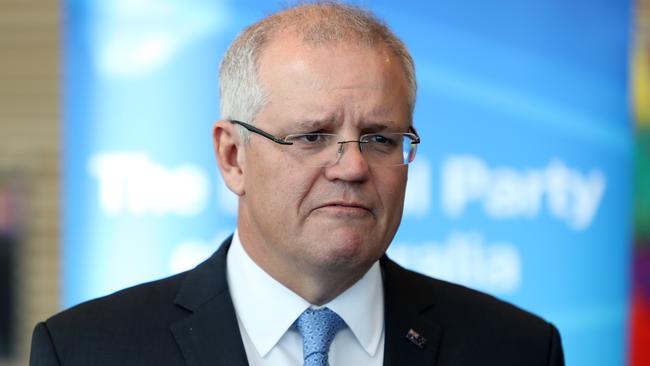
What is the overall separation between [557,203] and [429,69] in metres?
0.71

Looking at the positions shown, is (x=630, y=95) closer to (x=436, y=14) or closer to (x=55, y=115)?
(x=436, y=14)

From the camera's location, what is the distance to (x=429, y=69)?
12.7ft

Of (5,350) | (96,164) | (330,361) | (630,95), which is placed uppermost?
(630,95)

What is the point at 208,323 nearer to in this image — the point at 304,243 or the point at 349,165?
the point at 304,243

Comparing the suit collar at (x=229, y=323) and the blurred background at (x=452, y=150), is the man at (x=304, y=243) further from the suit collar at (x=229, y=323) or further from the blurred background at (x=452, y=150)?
the blurred background at (x=452, y=150)

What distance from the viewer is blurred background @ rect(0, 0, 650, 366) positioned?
371 cm

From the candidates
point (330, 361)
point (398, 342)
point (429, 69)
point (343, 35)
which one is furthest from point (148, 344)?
point (429, 69)

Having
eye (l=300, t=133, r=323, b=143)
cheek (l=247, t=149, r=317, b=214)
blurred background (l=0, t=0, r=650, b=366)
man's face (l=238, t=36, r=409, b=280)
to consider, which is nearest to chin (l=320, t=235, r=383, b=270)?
man's face (l=238, t=36, r=409, b=280)

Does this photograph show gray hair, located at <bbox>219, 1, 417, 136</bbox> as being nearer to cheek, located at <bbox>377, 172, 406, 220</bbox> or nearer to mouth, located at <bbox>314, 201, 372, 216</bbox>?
cheek, located at <bbox>377, 172, 406, 220</bbox>

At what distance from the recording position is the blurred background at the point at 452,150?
12.2 feet

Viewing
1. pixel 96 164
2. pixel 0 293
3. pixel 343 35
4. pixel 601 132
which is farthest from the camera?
pixel 0 293

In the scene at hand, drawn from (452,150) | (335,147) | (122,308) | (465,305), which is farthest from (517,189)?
(122,308)

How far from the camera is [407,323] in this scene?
254 centimetres

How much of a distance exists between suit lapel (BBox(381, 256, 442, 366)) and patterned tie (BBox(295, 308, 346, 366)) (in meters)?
0.13
